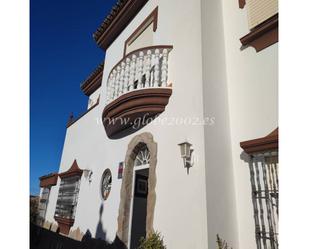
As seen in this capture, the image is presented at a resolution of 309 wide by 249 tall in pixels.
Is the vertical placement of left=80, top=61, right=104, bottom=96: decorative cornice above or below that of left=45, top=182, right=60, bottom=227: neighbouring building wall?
above

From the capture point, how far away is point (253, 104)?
4.30 meters

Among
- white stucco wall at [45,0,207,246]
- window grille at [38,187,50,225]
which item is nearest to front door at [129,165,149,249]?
white stucco wall at [45,0,207,246]

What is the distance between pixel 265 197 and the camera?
3.72 meters

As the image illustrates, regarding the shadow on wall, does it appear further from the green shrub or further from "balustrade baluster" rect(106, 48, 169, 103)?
"balustrade baluster" rect(106, 48, 169, 103)

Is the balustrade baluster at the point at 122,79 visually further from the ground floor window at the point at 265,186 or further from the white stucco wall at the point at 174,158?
the ground floor window at the point at 265,186

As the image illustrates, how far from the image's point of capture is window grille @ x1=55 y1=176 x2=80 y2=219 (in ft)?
27.9

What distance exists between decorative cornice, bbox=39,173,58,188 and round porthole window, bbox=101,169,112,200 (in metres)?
5.33

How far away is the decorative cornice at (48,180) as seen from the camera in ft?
36.6

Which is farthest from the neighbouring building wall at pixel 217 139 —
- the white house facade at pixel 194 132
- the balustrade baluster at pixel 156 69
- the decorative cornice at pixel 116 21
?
the decorative cornice at pixel 116 21

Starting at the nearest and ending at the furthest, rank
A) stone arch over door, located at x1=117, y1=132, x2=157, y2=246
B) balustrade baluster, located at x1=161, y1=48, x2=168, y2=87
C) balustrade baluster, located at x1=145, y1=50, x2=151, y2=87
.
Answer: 1. stone arch over door, located at x1=117, y1=132, x2=157, y2=246
2. balustrade baluster, located at x1=161, y1=48, x2=168, y2=87
3. balustrade baluster, located at x1=145, y1=50, x2=151, y2=87

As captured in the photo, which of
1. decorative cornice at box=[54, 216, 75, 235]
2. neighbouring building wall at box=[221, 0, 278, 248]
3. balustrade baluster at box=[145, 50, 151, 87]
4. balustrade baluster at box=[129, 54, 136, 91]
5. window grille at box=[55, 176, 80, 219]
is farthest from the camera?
window grille at box=[55, 176, 80, 219]

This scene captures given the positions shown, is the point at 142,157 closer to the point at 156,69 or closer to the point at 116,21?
→ the point at 156,69

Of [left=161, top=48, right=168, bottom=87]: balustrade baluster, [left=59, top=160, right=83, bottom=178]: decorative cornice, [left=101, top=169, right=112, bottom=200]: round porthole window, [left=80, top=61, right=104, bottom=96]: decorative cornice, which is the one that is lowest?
[left=101, top=169, right=112, bottom=200]: round porthole window
